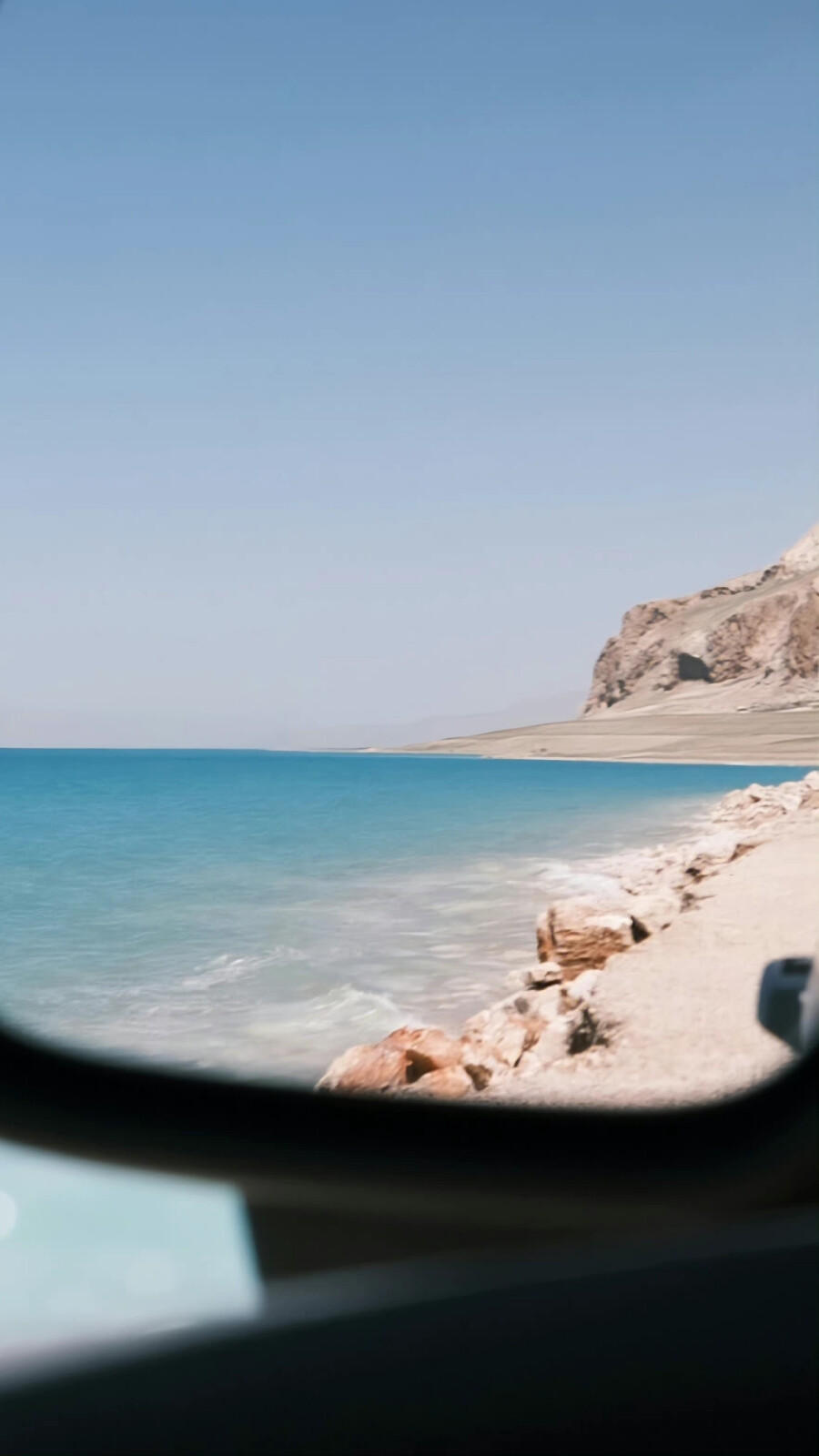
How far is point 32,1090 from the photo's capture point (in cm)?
179

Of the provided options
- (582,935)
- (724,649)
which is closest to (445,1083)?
(582,935)

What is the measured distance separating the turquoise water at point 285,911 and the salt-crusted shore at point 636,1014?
44 centimetres

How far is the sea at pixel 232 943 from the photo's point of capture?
2943mm

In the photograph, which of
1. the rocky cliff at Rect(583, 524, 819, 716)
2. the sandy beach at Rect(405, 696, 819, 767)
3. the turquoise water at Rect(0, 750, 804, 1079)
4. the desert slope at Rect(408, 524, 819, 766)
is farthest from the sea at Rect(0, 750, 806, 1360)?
the rocky cliff at Rect(583, 524, 819, 716)

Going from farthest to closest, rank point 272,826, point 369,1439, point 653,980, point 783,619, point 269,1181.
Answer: point 783,619
point 272,826
point 653,980
point 269,1181
point 369,1439

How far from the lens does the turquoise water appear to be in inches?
229

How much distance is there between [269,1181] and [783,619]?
91739 mm

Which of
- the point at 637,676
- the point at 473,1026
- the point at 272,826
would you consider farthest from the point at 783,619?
the point at 473,1026

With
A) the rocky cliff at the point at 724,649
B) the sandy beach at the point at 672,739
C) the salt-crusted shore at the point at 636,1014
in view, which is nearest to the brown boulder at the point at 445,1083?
the salt-crusted shore at the point at 636,1014

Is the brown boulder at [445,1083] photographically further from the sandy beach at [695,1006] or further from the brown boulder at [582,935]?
the brown boulder at [582,935]

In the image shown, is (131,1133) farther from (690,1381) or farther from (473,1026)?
(473,1026)

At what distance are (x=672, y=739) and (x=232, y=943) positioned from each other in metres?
67.4

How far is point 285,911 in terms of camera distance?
1432cm

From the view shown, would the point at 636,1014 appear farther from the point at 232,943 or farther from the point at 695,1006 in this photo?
the point at 232,943
